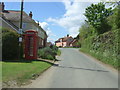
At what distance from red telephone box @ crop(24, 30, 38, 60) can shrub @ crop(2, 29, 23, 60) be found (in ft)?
5.87

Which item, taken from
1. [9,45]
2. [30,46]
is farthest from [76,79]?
[30,46]

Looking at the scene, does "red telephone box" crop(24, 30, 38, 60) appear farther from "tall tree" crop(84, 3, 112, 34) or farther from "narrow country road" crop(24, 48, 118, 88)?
"tall tree" crop(84, 3, 112, 34)

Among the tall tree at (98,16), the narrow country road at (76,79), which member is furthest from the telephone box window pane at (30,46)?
the tall tree at (98,16)

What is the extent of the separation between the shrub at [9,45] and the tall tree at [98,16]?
16404mm

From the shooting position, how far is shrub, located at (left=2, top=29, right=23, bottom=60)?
54.0ft

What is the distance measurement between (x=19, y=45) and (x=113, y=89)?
1159cm

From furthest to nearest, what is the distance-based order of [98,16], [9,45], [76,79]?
[98,16]
[9,45]
[76,79]

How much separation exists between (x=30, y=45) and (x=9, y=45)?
10.5ft

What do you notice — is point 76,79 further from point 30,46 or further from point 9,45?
point 30,46

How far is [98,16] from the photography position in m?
31.8

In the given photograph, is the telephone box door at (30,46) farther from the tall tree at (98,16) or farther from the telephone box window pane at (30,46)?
the tall tree at (98,16)

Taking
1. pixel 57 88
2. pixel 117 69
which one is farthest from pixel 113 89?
pixel 117 69

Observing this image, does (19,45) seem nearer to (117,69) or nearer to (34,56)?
(34,56)

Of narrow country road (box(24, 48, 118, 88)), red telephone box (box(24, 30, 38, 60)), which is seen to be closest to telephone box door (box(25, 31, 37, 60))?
red telephone box (box(24, 30, 38, 60))
